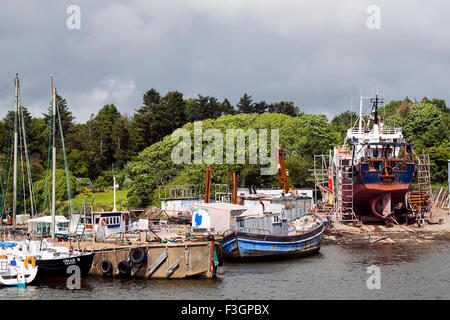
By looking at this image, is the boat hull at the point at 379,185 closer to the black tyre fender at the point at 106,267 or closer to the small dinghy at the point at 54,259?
the black tyre fender at the point at 106,267

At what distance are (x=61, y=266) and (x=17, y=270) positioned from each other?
9.21ft

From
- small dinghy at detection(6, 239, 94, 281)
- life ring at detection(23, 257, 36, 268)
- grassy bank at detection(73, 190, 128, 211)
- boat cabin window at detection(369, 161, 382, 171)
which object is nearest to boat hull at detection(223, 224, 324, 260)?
small dinghy at detection(6, 239, 94, 281)

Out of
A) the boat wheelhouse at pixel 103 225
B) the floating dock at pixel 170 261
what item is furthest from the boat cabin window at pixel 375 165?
the floating dock at pixel 170 261

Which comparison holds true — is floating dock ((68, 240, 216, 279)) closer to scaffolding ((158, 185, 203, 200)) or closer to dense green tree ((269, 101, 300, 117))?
scaffolding ((158, 185, 203, 200))

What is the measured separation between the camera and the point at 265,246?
45.1m

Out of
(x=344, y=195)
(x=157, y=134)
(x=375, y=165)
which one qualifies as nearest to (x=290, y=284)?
(x=375, y=165)

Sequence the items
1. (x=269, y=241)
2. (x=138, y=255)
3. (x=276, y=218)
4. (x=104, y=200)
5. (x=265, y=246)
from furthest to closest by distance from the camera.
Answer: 1. (x=104, y=200)
2. (x=276, y=218)
3. (x=269, y=241)
4. (x=265, y=246)
5. (x=138, y=255)

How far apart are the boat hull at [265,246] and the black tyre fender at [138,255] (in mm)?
8524

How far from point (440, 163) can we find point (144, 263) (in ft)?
218

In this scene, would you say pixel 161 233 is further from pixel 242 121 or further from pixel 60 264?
pixel 242 121

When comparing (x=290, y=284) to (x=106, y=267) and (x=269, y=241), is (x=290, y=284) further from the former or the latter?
(x=106, y=267)

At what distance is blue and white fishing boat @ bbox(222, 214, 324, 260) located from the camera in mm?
43969

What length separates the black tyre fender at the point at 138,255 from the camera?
37688mm
